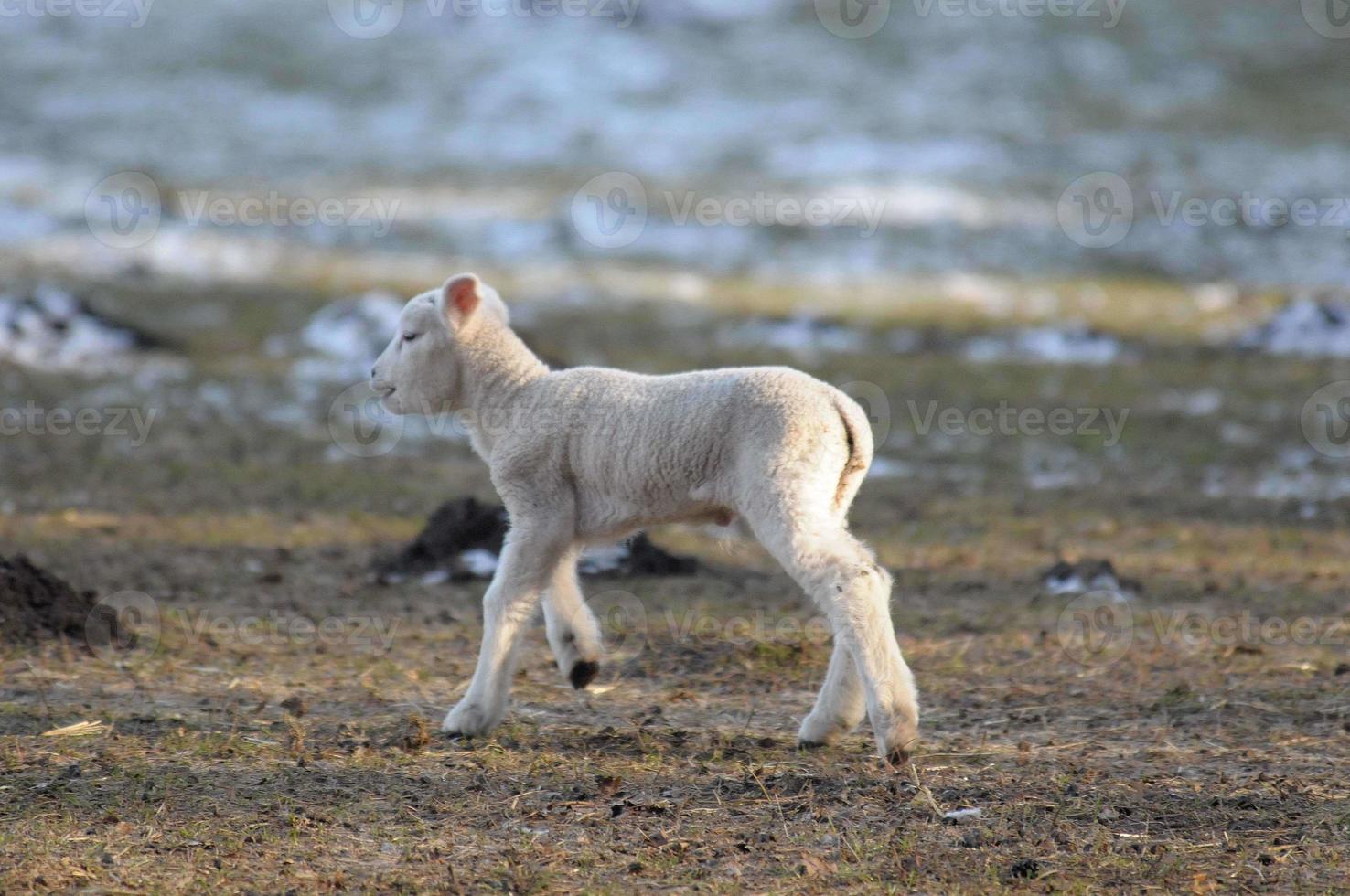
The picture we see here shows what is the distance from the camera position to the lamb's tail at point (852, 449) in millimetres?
6141

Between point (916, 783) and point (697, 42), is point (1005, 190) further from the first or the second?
point (916, 783)

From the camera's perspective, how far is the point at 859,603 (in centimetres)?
570

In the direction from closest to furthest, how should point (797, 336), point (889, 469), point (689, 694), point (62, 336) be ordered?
point (689, 694) → point (889, 469) → point (62, 336) → point (797, 336)

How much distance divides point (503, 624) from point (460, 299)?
1.55 metres

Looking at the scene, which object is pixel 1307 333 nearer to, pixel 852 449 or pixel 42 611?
pixel 852 449

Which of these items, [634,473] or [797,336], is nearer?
[634,473]

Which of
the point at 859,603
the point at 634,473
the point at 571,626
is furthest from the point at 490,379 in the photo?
the point at 859,603

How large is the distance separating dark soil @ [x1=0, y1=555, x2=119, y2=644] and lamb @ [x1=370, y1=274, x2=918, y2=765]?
235 centimetres

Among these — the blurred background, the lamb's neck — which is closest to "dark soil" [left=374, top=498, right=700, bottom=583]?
the blurred background

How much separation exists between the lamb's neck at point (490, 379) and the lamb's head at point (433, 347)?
0.04 m

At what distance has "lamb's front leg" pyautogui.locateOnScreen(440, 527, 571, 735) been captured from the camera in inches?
251

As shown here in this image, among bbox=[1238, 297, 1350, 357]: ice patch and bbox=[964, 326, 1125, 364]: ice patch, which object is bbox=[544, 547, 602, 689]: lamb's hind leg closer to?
bbox=[964, 326, 1125, 364]: ice patch

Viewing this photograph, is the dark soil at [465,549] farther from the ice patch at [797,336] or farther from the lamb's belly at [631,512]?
the ice patch at [797,336]

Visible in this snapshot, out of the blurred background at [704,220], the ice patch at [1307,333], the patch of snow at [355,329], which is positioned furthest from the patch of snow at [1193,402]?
the patch of snow at [355,329]
